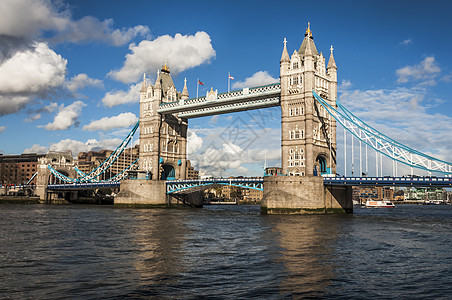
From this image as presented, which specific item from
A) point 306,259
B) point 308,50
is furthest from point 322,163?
point 306,259

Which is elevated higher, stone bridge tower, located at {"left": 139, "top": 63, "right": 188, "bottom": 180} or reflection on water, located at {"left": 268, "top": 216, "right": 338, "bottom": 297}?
stone bridge tower, located at {"left": 139, "top": 63, "right": 188, "bottom": 180}

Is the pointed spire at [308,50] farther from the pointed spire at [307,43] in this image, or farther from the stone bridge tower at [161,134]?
the stone bridge tower at [161,134]

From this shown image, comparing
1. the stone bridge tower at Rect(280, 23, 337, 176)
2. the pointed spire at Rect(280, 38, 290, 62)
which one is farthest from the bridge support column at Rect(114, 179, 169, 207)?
the pointed spire at Rect(280, 38, 290, 62)

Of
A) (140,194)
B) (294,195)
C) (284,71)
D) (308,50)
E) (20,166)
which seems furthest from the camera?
(20,166)

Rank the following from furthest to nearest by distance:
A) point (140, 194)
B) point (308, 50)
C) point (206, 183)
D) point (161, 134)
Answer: point (161, 134)
point (140, 194)
point (206, 183)
point (308, 50)

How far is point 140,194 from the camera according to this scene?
Answer: 3169 inches

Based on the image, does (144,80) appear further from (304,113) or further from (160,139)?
(304,113)

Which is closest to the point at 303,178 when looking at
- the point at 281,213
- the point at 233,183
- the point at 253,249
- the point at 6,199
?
the point at 281,213

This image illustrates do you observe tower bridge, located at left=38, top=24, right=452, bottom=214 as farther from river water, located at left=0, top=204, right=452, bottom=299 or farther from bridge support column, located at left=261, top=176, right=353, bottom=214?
river water, located at left=0, top=204, right=452, bottom=299

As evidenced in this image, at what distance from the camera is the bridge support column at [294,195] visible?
185 feet

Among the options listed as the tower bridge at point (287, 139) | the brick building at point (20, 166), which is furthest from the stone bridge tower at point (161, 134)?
the brick building at point (20, 166)

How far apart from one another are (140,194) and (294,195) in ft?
117

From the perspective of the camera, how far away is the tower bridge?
5678cm

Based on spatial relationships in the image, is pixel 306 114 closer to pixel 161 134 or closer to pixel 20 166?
pixel 161 134
